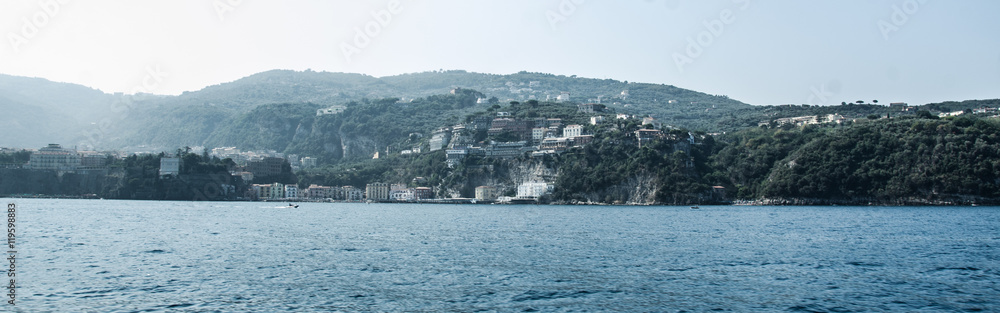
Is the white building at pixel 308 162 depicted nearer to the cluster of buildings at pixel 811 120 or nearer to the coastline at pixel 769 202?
the coastline at pixel 769 202

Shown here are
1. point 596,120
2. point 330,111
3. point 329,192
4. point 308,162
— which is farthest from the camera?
point 330,111

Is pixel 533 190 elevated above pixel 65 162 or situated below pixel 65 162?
below

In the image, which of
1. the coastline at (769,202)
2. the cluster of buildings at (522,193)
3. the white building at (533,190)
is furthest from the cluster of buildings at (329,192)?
the white building at (533,190)

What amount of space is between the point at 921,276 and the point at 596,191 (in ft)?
258

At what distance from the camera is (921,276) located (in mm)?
25609

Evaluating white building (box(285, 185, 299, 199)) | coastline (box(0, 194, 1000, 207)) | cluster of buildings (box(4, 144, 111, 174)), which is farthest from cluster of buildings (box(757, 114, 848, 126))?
cluster of buildings (box(4, 144, 111, 174))

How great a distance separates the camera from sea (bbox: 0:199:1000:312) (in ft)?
66.4

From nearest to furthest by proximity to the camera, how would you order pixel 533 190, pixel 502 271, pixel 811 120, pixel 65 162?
pixel 502 271, pixel 533 190, pixel 65 162, pixel 811 120

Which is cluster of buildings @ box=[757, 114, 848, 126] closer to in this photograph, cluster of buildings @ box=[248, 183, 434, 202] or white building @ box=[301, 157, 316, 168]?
cluster of buildings @ box=[248, 183, 434, 202]

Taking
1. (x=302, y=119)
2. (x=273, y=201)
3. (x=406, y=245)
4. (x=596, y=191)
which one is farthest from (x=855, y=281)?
(x=302, y=119)

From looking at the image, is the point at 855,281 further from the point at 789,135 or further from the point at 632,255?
the point at 789,135

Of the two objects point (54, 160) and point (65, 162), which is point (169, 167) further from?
point (54, 160)

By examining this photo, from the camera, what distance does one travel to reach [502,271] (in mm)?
26203

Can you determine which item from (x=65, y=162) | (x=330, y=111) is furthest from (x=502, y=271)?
(x=330, y=111)
